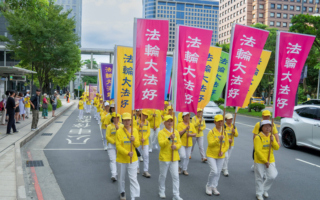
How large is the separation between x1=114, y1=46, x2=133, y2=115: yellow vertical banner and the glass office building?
150 meters

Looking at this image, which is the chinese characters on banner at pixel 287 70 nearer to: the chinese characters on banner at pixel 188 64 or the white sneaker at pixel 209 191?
the chinese characters on banner at pixel 188 64

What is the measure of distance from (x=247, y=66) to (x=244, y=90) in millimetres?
542

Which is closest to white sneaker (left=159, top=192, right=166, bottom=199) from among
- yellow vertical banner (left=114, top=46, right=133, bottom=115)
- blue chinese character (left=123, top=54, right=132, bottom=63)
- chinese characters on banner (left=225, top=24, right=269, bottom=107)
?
yellow vertical banner (left=114, top=46, right=133, bottom=115)

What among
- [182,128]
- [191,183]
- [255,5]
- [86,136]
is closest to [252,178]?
[191,183]

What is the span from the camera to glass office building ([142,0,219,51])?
15550 cm

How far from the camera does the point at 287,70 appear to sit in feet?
20.1

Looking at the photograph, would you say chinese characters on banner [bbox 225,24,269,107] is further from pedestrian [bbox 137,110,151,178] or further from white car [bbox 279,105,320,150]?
white car [bbox 279,105,320,150]

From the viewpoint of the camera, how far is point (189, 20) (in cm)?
16300

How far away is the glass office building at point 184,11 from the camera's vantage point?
510 feet

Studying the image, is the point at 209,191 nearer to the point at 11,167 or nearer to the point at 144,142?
the point at 144,142

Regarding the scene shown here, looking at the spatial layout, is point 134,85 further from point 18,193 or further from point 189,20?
point 189,20

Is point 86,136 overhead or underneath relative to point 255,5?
underneath

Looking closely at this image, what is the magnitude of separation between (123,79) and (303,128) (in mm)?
6477

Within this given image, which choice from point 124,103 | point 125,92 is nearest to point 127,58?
point 125,92
